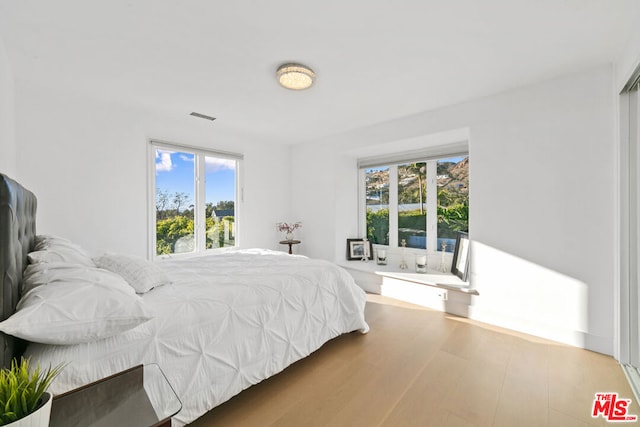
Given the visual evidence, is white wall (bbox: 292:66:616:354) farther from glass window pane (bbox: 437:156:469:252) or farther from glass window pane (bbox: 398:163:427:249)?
glass window pane (bbox: 398:163:427:249)

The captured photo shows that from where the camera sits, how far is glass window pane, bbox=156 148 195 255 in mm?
Result: 3379

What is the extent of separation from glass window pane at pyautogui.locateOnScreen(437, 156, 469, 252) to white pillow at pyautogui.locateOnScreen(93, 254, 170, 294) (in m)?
3.28

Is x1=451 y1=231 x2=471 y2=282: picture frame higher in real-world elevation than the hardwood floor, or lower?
higher

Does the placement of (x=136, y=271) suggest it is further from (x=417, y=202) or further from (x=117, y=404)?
(x=417, y=202)

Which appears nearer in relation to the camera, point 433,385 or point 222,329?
point 222,329

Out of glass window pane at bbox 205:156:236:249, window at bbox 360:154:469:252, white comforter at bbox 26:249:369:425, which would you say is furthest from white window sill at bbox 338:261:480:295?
glass window pane at bbox 205:156:236:249

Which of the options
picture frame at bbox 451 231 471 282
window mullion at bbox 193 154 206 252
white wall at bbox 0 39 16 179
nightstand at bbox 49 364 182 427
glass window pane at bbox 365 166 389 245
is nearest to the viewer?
nightstand at bbox 49 364 182 427

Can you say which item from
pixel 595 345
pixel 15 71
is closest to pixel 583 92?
pixel 595 345

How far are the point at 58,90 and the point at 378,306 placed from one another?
12.9ft

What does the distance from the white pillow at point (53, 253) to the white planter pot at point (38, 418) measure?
1.03 meters

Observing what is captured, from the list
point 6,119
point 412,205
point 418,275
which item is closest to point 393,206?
point 412,205

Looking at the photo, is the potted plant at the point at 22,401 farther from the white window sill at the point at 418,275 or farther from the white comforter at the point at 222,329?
the white window sill at the point at 418,275

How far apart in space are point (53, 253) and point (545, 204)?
3.63m

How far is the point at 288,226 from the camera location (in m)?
4.58
